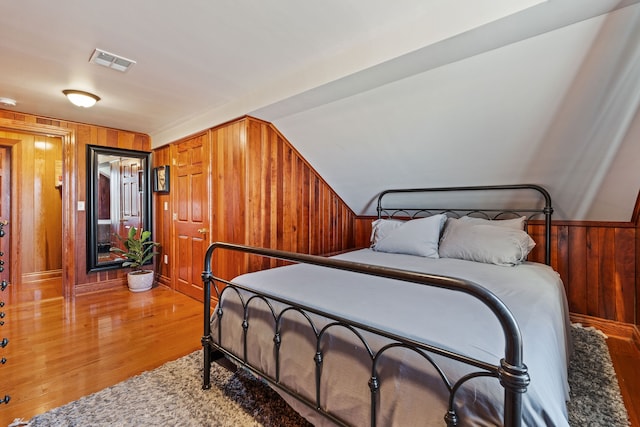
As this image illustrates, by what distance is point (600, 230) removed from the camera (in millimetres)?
2480

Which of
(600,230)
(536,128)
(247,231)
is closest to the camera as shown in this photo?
(536,128)

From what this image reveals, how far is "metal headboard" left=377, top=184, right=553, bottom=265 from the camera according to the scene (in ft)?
8.22

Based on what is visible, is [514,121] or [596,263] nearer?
[514,121]

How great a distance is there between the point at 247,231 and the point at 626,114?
2909 mm

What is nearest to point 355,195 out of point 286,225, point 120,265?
point 286,225

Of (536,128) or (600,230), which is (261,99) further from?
(600,230)

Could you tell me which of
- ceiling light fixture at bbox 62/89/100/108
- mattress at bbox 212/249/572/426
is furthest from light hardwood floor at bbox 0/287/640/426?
ceiling light fixture at bbox 62/89/100/108

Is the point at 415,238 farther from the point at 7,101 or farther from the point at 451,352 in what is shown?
the point at 7,101

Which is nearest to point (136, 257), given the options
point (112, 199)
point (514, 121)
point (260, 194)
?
point (112, 199)

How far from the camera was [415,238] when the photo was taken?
264 cm

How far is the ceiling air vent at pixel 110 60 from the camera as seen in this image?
205 cm

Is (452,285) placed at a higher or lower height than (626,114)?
lower

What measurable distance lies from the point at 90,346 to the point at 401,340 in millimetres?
2569

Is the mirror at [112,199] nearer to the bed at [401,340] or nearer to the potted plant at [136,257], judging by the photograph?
the potted plant at [136,257]
